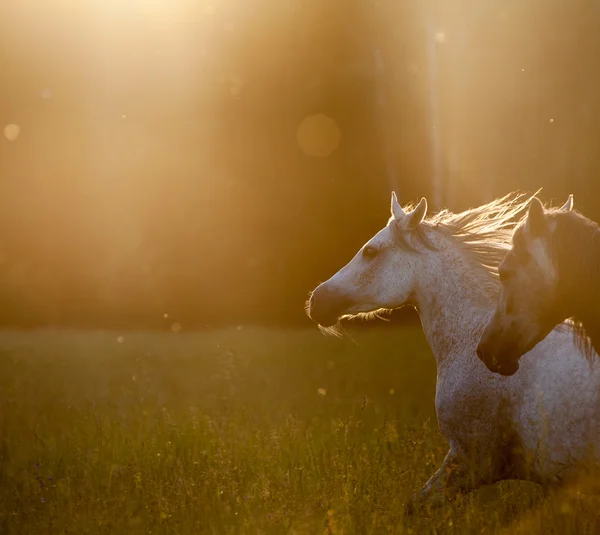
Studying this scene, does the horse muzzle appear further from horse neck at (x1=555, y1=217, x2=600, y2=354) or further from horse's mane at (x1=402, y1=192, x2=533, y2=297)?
horse neck at (x1=555, y1=217, x2=600, y2=354)

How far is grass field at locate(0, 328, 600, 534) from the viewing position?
480cm

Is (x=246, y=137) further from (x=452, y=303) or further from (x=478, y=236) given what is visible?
(x=452, y=303)

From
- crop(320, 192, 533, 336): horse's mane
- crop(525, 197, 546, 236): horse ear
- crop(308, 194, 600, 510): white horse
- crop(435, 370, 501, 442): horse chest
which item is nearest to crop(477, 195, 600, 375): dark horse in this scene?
crop(525, 197, 546, 236): horse ear

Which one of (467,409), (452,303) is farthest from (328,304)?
(467,409)

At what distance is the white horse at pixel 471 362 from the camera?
185 inches

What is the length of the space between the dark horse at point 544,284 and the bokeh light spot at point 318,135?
36.4 feet

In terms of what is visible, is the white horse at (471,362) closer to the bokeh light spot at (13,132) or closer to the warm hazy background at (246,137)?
the warm hazy background at (246,137)

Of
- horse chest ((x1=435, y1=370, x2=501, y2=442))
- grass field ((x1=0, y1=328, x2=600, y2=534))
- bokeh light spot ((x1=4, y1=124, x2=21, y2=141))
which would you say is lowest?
grass field ((x1=0, y1=328, x2=600, y2=534))

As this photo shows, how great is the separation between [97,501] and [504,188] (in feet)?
37.9

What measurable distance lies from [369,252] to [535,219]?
1699mm

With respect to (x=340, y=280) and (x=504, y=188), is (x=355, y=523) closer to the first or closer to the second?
(x=340, y=280)

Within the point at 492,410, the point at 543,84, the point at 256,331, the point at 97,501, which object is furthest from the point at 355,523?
the point at 543,84

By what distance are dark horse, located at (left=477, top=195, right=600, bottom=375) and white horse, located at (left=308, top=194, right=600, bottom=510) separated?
540 mm

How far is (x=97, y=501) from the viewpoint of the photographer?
16.9 ft
